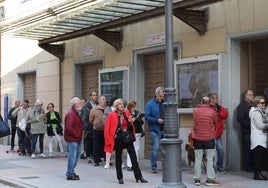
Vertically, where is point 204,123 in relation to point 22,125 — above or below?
above

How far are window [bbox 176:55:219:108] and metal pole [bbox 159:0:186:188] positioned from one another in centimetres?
352

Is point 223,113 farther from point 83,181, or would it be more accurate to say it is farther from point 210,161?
point 83,181

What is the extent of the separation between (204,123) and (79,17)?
6153mm

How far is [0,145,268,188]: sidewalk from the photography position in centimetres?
1013

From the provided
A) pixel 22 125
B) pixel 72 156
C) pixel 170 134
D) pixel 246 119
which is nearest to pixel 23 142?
pixel 22 125

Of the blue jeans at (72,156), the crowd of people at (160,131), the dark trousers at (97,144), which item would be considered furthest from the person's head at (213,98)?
the dark trousers at (97,144)

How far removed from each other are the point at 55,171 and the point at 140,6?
15.1ft

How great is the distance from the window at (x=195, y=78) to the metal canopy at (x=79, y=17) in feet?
4.44

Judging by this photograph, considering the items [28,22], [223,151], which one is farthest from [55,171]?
[28,22]

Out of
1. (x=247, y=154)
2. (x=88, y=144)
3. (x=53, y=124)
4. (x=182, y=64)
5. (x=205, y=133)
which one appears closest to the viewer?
(x=205, y=133)

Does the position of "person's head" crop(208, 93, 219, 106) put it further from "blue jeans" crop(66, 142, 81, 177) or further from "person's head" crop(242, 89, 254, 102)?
"blue jeans" crop(66, 142, 81, 177)

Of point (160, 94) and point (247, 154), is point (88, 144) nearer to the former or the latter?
point (160, 94)

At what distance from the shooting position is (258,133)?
10.2 metres

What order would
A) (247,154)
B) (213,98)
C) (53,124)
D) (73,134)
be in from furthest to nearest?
(53,124) < (247,154) < (213,98) < (73,134)
